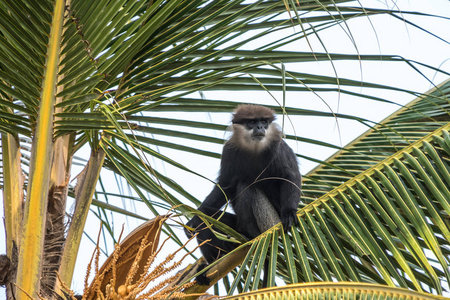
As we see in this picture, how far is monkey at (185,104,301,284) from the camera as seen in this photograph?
383 cm

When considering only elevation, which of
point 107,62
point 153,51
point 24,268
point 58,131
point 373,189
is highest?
point 153,51

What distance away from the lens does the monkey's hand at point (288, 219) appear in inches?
110

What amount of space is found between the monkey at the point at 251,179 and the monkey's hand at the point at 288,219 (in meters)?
0.32

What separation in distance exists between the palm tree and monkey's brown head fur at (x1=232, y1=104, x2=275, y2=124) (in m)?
1.41

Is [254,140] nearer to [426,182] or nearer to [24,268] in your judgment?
[426,182]

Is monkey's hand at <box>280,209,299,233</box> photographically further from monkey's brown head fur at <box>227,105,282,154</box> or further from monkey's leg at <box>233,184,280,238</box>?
monkey's brown head fur at <box>227,105,282,154</box>

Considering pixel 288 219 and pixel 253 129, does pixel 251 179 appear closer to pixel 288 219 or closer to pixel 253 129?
pixel 253 129

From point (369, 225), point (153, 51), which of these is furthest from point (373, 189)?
point (153, 51)

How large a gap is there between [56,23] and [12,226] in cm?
93

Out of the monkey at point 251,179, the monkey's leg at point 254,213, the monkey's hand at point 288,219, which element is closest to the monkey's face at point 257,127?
the monkey at point 251,179

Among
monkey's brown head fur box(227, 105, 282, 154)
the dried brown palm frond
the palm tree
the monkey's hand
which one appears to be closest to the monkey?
monkey's brown head fur box(227, 105, 282, 154)

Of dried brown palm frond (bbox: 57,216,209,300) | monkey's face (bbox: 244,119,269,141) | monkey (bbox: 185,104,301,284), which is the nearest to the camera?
dried brown palm frond (bbox: 57,216,209,300)

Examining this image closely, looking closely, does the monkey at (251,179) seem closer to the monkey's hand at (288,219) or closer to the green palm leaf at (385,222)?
the monkey's hand at (288,219)

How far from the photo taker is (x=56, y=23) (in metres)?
2.20
